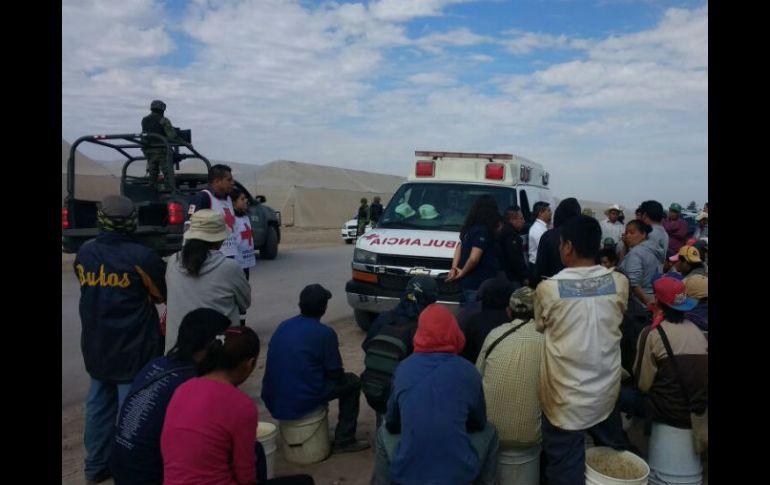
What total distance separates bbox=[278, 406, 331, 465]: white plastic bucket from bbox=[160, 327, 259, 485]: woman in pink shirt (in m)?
1.45

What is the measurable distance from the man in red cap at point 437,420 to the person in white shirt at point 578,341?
47 cm

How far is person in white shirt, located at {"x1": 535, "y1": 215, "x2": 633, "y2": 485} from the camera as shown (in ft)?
11.0

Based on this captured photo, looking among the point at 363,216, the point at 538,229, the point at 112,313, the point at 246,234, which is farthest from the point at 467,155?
the point at 363,216

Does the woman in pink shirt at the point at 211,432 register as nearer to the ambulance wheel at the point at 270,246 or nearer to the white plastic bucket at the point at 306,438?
the white plastic bucket at the point at 306,438

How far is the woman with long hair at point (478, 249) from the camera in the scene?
626cm

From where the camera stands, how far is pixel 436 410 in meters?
3.07

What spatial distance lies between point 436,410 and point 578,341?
90cm

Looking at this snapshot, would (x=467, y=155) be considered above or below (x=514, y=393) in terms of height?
above

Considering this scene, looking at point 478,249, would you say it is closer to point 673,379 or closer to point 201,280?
point 673,379

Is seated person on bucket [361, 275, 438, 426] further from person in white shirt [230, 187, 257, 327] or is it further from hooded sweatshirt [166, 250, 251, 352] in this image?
person in white shirt [230, 187, 257, 327]
